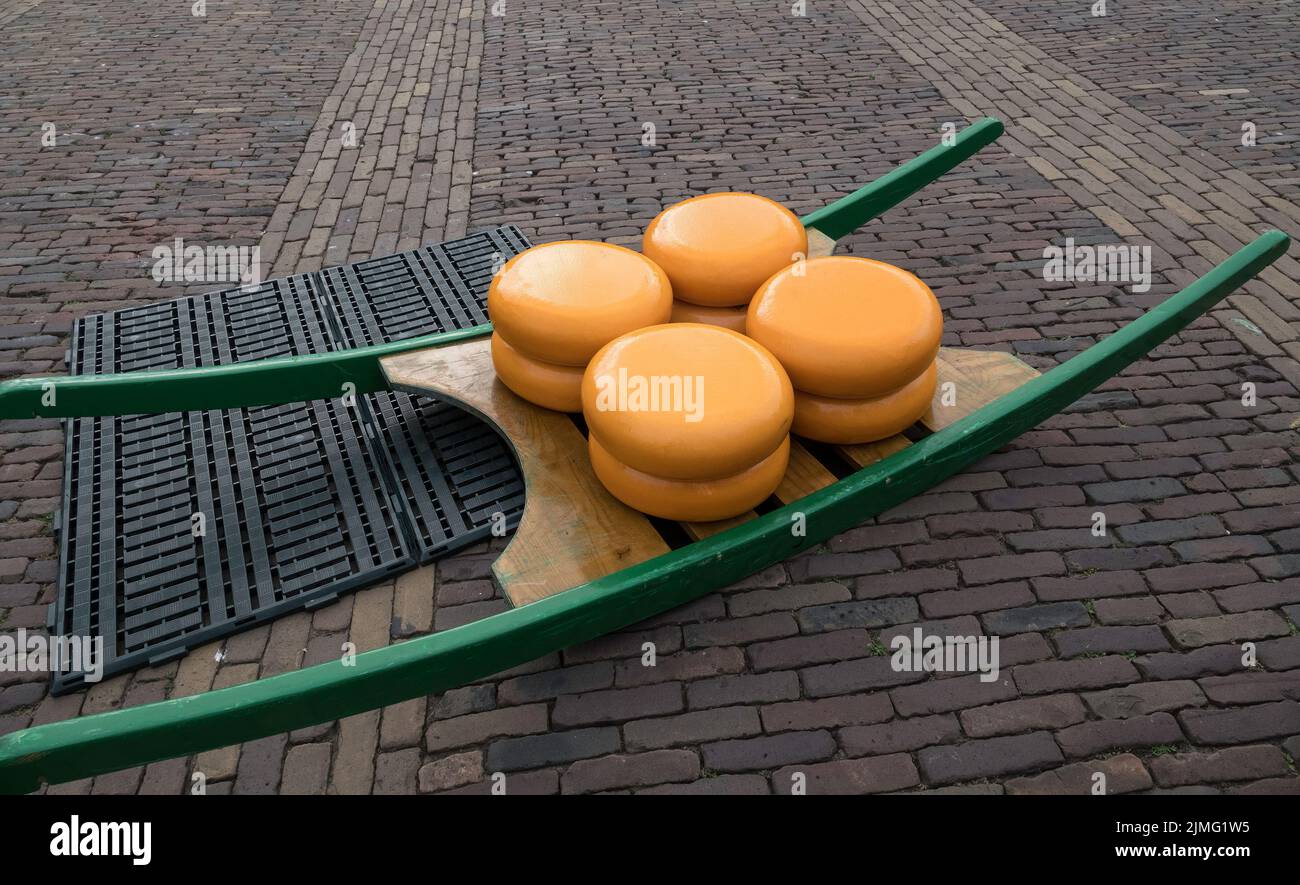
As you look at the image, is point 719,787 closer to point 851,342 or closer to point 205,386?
point 851,342

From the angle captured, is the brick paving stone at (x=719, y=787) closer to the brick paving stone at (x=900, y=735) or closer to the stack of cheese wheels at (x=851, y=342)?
the brick paving stone at (x=900, y=735)

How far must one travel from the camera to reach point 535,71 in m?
8.15

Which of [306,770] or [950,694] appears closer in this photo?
[306,770]

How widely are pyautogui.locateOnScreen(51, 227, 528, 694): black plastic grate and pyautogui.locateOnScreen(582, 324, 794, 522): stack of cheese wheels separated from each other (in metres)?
0.88

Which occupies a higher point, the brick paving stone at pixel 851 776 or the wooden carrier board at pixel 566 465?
the wooden carrier board at pixel 566 465

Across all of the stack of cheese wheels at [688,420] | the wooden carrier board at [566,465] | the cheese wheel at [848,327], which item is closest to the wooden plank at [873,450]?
the wooden carrier board at [566,465]

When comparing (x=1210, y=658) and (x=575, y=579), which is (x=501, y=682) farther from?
(x=1210, y=658)

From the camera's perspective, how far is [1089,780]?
2.66 m

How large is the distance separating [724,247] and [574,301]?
71 centimetres

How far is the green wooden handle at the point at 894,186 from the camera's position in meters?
4.37

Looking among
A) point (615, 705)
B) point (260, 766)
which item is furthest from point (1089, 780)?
point (260, 766)

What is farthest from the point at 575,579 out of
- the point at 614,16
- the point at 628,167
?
the point at 614,16

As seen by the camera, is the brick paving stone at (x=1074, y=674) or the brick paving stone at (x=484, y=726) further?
the brick paving stone at (x=1074, y=674)

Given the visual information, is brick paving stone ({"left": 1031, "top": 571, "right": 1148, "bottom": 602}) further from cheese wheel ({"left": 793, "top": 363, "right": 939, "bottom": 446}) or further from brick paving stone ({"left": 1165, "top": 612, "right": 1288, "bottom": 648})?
cheese wheel ({"left": 793, "top": 363, "right": 939, "bottom": 446})
